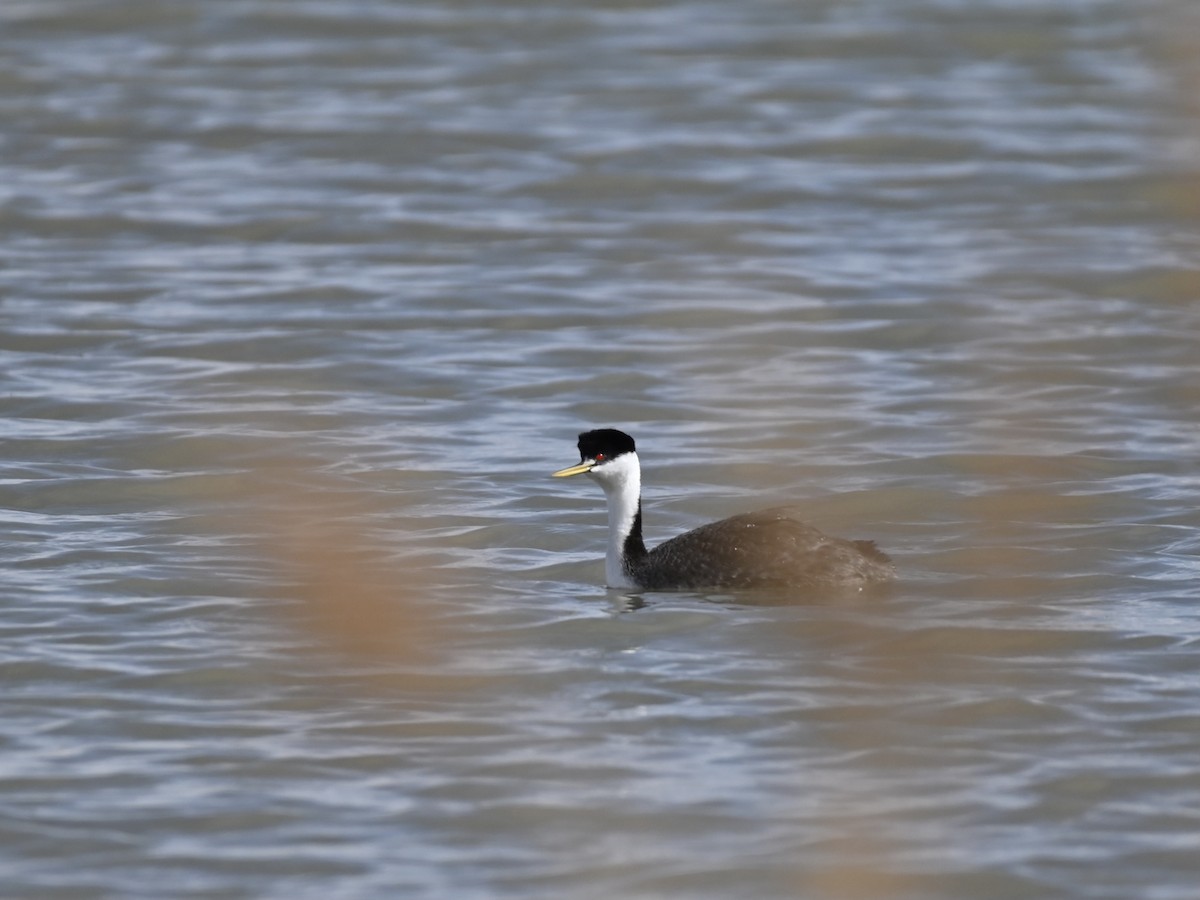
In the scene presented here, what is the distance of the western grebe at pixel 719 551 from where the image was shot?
1101cm

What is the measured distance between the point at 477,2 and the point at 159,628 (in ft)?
64.0

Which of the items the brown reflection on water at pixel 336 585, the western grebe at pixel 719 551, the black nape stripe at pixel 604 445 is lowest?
the western grebe at pixel 719 551

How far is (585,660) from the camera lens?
10234 millimetres

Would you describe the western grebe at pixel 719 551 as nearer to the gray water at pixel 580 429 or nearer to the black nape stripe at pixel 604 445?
the black nape stripe at pixel 604 445

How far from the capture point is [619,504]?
455 inches

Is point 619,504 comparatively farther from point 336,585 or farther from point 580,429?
point 336,585

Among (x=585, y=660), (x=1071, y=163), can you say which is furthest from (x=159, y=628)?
(x=1071, y=163)

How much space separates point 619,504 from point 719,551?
64 centimetres

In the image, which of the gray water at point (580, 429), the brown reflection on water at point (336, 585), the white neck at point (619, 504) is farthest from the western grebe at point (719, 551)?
the brown reflection on water at point (336, 585)

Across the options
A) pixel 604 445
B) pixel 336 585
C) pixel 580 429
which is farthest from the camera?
pixel 580 429

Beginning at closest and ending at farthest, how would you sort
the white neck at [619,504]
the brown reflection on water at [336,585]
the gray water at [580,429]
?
1. the brown reflection on water at [336,585]
2. the gray water at [580,429]
3. the white neck at [619,504]

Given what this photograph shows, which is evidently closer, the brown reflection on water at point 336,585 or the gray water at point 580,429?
the brown reflection on water at point 336,585

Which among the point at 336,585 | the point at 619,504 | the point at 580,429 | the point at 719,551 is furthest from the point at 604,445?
the point at 336,585

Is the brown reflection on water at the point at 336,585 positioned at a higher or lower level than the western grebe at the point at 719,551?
higher
